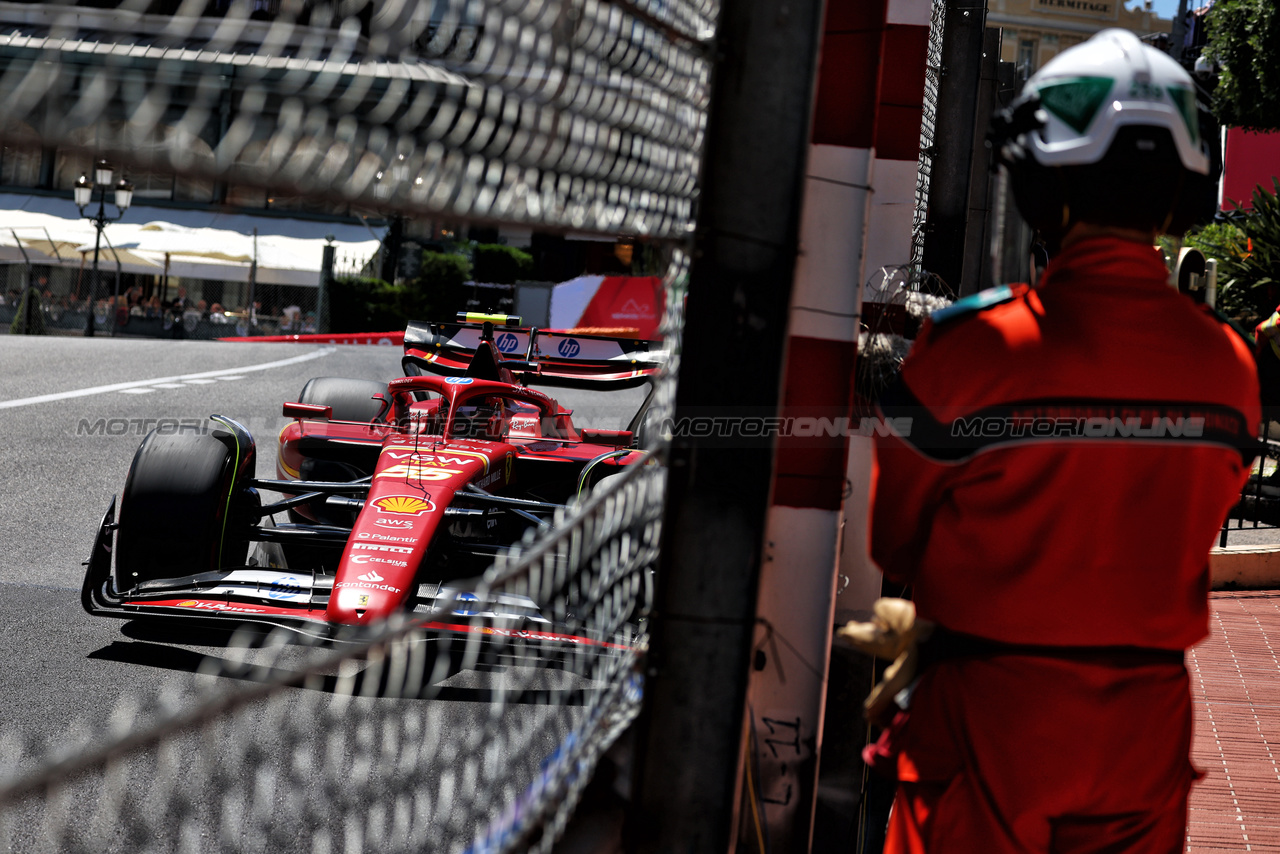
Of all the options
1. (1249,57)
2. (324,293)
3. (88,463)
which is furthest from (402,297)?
(1249,57)

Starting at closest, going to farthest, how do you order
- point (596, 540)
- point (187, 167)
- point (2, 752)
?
point (187, 167) → point (596, 540) → point (2, 752)

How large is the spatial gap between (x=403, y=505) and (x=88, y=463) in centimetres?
508

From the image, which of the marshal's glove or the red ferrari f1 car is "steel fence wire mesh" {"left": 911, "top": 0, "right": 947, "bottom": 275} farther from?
the marshal's glove

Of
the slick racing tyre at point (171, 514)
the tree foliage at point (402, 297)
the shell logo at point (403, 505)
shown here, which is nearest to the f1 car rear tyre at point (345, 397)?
the slick racing tyre at point (171, 514)

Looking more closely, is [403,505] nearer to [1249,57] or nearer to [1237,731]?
[1237,731]

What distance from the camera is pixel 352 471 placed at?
6.59m

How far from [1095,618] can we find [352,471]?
18.5 ft

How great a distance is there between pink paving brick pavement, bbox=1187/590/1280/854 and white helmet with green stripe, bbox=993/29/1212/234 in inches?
92.2

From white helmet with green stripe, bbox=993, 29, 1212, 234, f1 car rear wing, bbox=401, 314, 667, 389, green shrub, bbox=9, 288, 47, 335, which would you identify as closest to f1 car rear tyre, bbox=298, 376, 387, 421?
f1 car rear wing, bbox=401, 314, 667, 389

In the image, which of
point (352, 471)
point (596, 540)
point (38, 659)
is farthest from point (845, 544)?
point (352, 471)

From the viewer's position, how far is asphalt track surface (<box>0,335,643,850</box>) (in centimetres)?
414

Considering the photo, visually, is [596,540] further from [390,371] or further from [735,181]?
[390,371]

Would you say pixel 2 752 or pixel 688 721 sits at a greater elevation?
pixel 688 721

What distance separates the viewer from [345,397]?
8.10 metres
